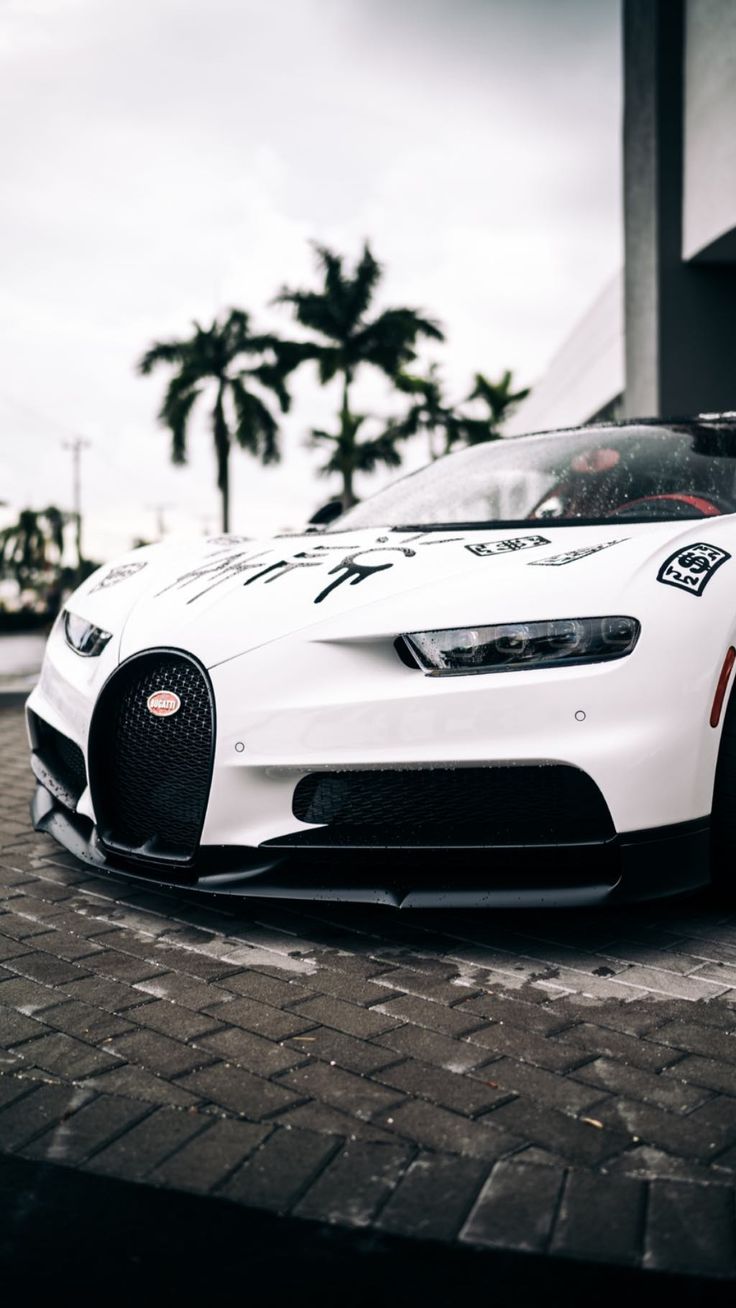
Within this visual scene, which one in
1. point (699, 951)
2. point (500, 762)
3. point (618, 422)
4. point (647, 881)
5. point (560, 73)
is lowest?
point (699, 951)

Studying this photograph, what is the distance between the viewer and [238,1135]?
1.85m

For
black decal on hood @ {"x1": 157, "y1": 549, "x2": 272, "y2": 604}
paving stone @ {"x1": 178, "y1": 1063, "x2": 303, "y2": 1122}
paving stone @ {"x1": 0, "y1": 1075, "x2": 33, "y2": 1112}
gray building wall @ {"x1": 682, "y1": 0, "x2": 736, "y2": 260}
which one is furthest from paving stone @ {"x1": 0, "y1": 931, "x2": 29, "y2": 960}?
gray building wall @ {"x1": 682, "y1": 0, "x2": 736, "y2": 260}

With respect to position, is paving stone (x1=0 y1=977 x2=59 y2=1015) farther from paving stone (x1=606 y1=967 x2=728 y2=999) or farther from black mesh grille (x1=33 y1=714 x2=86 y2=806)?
paving stone (x1=606 y1=967 x2=728 y2=999)

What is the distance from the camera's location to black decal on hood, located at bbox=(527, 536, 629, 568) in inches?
109

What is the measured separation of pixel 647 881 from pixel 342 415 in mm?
29837

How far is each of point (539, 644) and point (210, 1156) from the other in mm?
1326

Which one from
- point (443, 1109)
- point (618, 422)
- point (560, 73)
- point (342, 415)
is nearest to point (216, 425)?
point (342, 415)

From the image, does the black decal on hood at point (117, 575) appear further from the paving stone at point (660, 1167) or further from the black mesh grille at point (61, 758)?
the paving stone at point (660, 1167)

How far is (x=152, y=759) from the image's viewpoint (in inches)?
114

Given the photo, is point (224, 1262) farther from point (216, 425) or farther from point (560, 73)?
point (216, 425)

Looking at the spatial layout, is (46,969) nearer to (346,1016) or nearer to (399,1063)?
(346,1016)

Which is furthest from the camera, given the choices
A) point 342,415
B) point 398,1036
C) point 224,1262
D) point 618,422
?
point 342,415

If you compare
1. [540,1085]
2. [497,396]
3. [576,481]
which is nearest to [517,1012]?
[540,1085]

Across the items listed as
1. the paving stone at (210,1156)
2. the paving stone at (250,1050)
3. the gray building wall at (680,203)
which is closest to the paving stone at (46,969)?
the paving stone at (250,1050)
